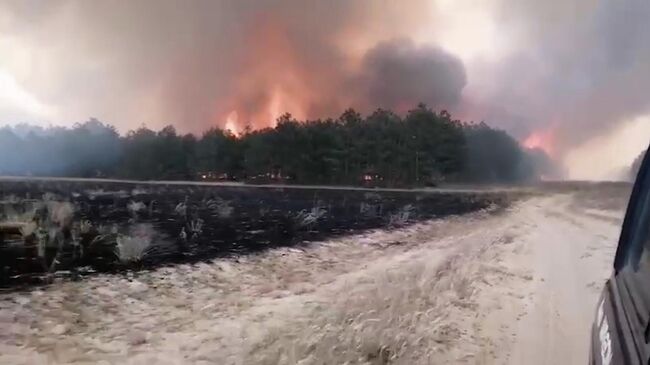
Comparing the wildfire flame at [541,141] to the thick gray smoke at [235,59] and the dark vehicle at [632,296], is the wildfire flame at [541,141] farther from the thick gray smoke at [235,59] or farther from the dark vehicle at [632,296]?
the dark vehicle at [632,296]

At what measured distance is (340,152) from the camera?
1.88 metres

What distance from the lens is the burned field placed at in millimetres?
1710

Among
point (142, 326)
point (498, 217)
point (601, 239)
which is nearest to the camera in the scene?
point (142, 326)

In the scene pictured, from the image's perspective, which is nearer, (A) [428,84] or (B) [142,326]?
(B) [142,326]

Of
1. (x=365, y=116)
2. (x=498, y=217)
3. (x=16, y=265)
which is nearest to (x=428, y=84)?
(x=365, y=116)

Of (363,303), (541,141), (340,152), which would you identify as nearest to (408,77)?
(340,152)

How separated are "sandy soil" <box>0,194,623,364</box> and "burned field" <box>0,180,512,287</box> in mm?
55

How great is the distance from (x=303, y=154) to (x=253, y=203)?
23cm

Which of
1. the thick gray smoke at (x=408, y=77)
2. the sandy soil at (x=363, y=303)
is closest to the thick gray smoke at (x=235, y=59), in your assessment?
the thick gray smoke at (x=408, y=77)

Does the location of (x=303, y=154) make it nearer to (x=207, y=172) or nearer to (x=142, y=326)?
(x=207, y=172)

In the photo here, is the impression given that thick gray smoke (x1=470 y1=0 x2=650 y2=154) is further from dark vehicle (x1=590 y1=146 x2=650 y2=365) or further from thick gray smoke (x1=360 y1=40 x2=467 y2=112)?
dark vehicle (x1=590 y1=146 x2=650 y2=365)

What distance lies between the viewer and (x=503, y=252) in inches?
72.7

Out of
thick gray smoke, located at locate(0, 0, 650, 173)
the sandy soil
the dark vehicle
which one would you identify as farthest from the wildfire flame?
the dark vehicle

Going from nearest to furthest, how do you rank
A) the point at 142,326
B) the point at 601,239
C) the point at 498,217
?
the point at 142,326, the point at 601,239, the point at 498,217
